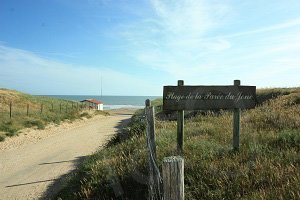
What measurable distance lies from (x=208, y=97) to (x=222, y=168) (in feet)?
8.82

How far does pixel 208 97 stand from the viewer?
8.52 metres

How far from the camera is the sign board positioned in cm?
846

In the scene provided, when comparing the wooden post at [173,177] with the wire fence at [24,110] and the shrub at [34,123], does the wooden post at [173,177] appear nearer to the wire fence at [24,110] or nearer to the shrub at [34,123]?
the shrub at [34,123]

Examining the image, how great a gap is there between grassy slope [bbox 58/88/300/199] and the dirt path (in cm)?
175

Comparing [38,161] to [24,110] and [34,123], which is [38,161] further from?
[24,110]

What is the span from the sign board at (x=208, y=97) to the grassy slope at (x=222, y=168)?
2.64ft

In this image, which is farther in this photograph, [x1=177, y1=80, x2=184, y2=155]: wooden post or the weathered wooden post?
[x1=177, y1=80, x2=184, y2=155]: wooden post

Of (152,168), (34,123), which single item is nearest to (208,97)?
(152,168)

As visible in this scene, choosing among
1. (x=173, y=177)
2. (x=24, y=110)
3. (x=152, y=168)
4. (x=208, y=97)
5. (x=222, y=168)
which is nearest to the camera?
(x=173, y=177)

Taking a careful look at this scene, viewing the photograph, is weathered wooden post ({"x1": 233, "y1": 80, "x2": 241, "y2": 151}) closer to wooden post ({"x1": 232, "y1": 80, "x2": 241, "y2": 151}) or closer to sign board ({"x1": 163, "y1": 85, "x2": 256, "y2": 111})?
wooden post ({"x1": 232, "y1": 80, "x2": 241, "y2": 151})

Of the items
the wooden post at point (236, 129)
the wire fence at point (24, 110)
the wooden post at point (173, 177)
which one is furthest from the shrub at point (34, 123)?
the wooden post at point (173, 177)

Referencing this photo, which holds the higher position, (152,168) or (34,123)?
(152,168)

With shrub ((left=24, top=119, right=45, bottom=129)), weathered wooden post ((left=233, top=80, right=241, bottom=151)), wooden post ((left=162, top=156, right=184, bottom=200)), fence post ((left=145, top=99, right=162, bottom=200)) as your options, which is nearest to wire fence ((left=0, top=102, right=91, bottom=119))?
shrub ((left=24, top=119, right=45, bottom=129))

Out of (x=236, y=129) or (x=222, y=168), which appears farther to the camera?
(x=236, y=129)
